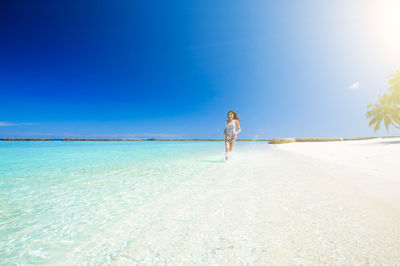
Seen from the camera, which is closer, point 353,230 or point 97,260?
point 97,260

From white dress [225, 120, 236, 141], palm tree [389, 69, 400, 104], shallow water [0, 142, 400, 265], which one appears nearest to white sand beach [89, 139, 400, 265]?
shallow water [0, 142, 400, 265]

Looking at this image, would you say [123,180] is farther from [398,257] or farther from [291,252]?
[398,257]

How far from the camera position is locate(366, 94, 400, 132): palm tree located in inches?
981

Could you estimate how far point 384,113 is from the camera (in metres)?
27.7

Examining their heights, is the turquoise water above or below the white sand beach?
below

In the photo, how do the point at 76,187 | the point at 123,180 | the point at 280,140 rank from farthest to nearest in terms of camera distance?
the point at 280,140 → the point at 123,180 → the point at 76,187

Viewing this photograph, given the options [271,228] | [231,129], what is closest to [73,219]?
[271,228]

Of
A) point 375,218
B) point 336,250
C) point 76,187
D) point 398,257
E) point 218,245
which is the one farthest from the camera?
point 76,187

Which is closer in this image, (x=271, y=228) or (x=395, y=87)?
(x=271, y=228)

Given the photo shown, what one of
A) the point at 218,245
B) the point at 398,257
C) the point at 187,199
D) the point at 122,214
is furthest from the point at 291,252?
the point at 122,214

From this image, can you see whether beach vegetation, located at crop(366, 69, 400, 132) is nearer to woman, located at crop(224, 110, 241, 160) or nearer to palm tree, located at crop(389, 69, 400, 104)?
palm tree, located at crop(389, 69, 400, 104)

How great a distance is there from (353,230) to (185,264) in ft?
5.46

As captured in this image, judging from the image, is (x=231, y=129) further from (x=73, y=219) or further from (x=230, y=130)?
(x=73, y=219)

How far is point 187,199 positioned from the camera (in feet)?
9.80
